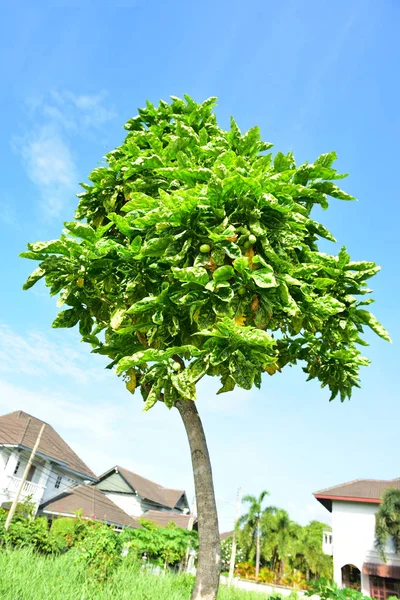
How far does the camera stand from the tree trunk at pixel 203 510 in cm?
446

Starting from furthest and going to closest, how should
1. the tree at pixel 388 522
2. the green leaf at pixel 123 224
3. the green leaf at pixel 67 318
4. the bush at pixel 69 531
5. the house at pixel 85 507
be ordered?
the house at pixel 85 507 → the tree at pixel 388 522 → the bush at pixel 69 531 → the green leaf at pixel 67 318 → the green leaf at pixel 123 224

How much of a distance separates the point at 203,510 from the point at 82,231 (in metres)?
3.46

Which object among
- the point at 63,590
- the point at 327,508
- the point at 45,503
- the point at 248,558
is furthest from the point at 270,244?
the point at 248,558

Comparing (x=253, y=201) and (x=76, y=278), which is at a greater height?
(x=253, y=201)

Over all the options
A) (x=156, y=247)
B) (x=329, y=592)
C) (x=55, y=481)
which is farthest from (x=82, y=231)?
(x=55, y=481)

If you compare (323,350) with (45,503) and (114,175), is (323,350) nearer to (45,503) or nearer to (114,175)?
(114,175)

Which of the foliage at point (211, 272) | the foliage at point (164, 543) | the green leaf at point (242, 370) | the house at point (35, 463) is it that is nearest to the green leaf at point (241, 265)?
the foliage at point (211, 272)

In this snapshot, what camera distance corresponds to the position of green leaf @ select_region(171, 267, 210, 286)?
10.7 ft

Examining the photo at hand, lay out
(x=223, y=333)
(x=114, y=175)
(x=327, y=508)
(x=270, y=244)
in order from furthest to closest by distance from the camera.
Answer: (x=327, y=508) < (x=114, y=175) < (x=270, y=244) < (x=223, y=333)

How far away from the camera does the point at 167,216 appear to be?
352 cm

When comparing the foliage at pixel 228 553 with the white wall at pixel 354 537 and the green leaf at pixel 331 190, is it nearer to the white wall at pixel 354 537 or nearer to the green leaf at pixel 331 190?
the white wall at pixel 354 537

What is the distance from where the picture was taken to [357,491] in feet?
95.7

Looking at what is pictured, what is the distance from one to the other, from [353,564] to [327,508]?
4471 mm

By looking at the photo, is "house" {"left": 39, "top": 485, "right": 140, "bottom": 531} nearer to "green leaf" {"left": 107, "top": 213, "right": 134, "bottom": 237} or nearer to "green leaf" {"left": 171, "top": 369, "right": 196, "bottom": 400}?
"green leaf" {"left": 171, "top": 369, "right": 196, "bottom": 400}
